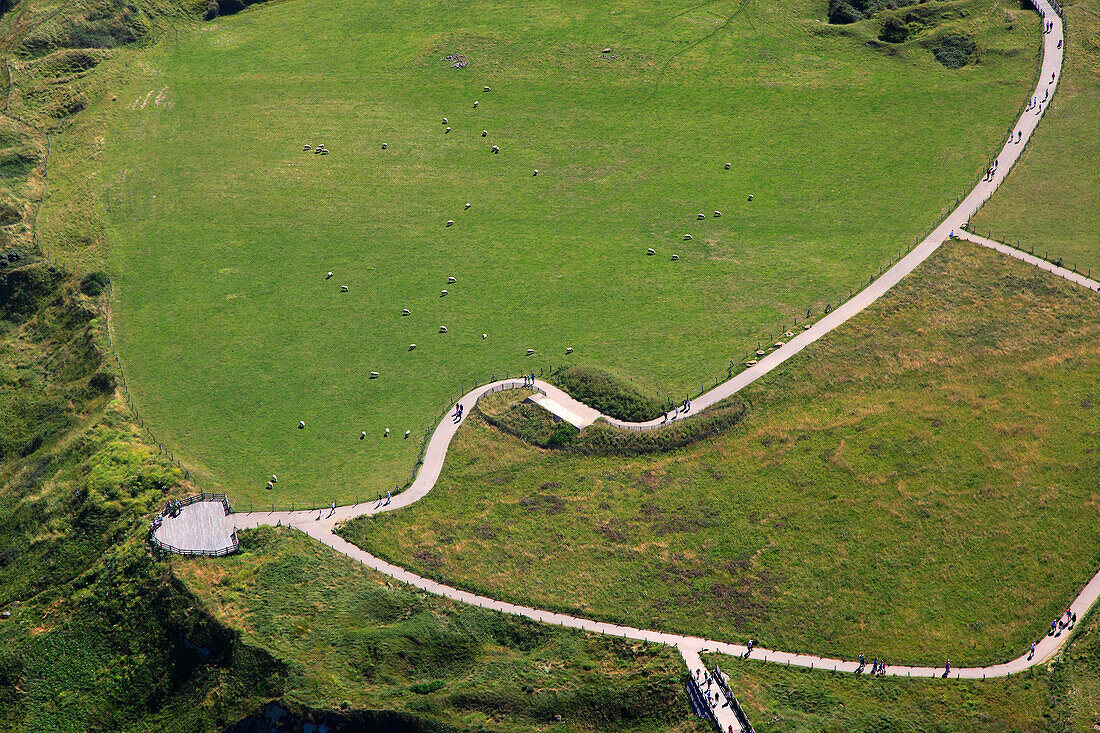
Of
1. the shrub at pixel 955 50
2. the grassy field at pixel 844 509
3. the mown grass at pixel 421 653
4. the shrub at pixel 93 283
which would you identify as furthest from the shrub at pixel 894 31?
the shrub at pixel 93 283

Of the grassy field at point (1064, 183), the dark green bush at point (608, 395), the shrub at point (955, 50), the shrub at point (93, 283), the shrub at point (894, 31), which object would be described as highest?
the shrub at point (894, 31)

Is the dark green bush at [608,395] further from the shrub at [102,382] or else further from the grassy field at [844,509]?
the shrub at [102,382]

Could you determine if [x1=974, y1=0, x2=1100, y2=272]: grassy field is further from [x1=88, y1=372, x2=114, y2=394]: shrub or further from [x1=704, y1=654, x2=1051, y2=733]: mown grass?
[x1=88, y1=372, x2=114, y2=394]: shrub

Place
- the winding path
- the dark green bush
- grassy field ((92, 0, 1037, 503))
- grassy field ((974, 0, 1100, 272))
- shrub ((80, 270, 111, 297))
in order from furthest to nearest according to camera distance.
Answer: shrub ((80, 270, 111, 297)) < grassy field ((974, 0, 1100, 272)) < grassy field ((92, 0, 1037, 503)) < the dark green bush < the winding path

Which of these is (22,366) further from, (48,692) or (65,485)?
(48,692)

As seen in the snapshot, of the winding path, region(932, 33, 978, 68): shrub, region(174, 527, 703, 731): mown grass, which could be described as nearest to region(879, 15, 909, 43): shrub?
region(932, 33, 978, 68): shrub

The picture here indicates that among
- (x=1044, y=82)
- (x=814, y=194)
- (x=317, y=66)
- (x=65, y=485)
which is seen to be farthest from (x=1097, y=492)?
(x=317, y=66)

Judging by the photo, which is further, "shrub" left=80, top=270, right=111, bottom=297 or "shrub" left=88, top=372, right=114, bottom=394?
"shrub" left=80, top=270, right=111, bottom=297
